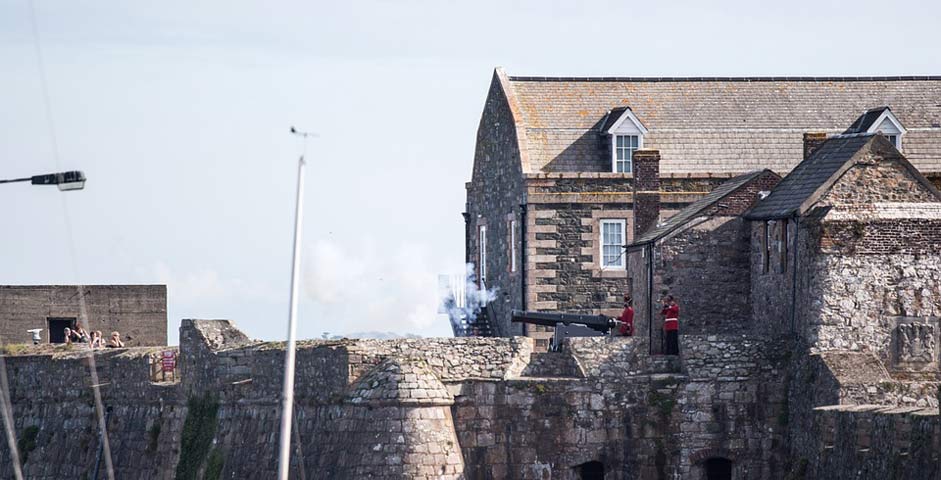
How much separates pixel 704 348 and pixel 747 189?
Answer: 581cm

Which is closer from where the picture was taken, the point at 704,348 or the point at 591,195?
the point at 704,348

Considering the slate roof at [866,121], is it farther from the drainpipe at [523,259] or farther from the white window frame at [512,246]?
the white window frame at [512,246]

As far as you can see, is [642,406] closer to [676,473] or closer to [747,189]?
[676,473]

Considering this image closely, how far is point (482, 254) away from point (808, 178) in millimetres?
20271

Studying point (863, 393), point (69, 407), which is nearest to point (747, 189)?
point (863, 393)

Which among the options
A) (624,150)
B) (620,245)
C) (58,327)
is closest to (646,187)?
(620,245)

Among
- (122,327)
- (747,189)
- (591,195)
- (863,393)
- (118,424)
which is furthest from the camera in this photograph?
(122,327)

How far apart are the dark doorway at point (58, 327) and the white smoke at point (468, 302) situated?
1036 centimetres

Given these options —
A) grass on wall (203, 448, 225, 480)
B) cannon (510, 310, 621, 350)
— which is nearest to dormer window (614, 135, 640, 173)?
cannon (510, 310, 621, 350)

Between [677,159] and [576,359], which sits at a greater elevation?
[677,159]

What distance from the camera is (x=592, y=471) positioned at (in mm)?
45188

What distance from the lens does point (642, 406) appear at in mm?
44625

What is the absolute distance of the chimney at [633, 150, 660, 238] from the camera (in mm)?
56312

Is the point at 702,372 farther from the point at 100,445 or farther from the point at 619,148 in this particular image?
the point at 619,148
